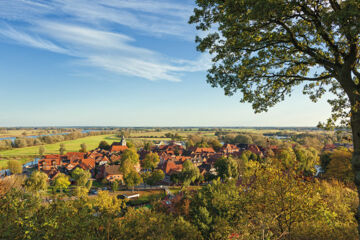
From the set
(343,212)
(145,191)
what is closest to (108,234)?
(343,212)

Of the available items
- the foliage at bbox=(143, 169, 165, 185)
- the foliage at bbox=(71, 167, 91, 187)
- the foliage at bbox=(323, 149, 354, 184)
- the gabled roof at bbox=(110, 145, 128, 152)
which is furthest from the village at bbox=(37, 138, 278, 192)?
the foliage at bbox=(323, 149, 354, 184)

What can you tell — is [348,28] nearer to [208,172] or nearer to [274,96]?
[274,96]

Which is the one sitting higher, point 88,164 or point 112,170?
point 112,170

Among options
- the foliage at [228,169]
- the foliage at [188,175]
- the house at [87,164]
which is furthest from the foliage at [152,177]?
the house at [87,164]

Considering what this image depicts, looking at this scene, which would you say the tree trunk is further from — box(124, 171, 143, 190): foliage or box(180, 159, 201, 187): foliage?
box(124, 171, 143, 190): foliage

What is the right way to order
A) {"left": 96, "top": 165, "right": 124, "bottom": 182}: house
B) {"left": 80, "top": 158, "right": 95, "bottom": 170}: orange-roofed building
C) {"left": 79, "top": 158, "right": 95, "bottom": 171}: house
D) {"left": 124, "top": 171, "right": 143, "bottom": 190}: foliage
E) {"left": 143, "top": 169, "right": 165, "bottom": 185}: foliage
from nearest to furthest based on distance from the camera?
1. {"left": 124, "top": 171, "right": 143, "bottom": 190}: foliage
2. {"left": 143, "top": 169, "right": 165, "bottom": 185}: foliage
3. {"left": 96, "top": 165, "right": 124, "bottom": 182}: house
4. {"left": 79, "top": 158, "right": 95, "bottom": 171}: house
5. {"left": 80, "top": 158, "right": 95, "bottom": 170}: orange-roofed building

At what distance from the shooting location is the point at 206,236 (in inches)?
781

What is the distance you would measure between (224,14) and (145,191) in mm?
45648

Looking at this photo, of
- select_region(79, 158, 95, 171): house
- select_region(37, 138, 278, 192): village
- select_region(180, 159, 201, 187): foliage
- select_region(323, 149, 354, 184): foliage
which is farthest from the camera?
select_region(79, 158, 95, 171): house

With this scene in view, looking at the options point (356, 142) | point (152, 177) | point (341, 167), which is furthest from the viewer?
point (152, 177)

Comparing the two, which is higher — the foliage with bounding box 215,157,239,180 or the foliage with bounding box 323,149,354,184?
the foliage with bounding box 323,149,354,184

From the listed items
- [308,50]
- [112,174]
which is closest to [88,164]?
[112,174]

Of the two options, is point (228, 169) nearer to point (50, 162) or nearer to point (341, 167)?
point (341, 167)

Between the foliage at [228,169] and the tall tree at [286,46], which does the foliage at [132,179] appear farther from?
the tall tree at [286,46]
